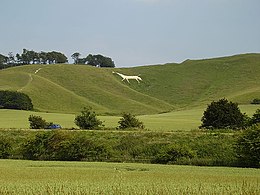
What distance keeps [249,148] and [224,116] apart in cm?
2276

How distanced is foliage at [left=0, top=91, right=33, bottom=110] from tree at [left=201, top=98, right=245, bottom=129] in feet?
171

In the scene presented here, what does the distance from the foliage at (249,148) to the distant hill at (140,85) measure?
72856mm

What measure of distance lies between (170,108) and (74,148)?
288ft

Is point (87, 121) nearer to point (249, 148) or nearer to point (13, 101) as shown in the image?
point (249, 148)

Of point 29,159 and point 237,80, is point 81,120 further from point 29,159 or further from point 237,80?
point 237,80

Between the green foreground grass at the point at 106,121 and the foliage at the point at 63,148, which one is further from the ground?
the green foreground grass at the point at 106,121

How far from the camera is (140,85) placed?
167 metres

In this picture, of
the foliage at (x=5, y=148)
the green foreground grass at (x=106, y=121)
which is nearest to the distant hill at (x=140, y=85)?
the green foreground grass at (x=106, y=121)

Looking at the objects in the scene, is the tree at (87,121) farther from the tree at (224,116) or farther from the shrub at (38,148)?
the shrub at (38,148)

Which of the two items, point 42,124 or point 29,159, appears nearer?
point 29,159

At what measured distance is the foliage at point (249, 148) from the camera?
4041cm

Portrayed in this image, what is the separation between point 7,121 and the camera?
80.1 m

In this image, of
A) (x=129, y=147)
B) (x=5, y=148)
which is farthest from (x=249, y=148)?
(x=5, y=148)

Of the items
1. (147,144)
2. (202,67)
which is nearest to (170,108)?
(202,67)
